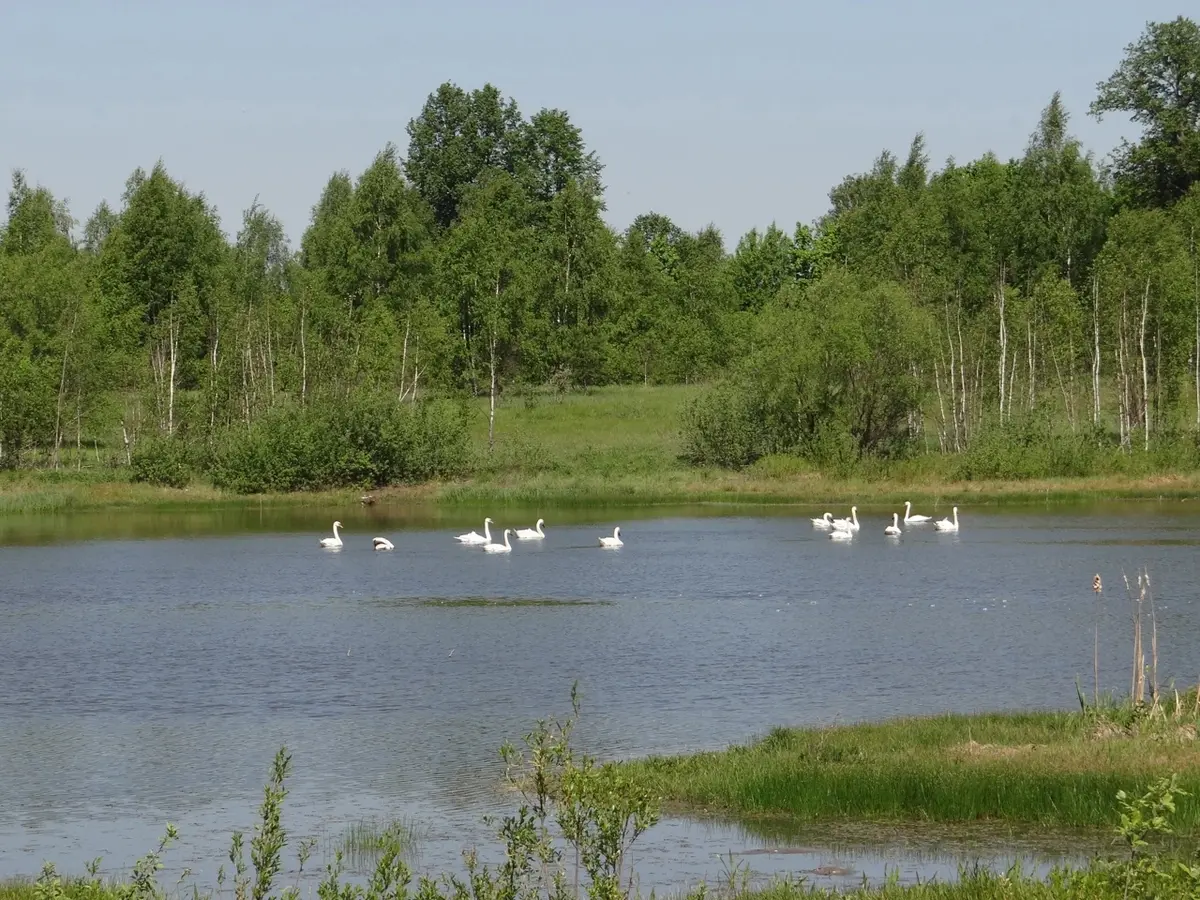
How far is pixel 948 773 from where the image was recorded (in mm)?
19109

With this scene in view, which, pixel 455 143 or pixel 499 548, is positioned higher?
pixel 455 143

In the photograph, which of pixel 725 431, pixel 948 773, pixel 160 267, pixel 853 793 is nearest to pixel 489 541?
pixel 725 431

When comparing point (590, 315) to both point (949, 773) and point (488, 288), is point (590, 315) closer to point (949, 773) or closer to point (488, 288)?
point (488, 288)

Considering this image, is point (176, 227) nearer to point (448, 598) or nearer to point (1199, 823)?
point (448, 598)

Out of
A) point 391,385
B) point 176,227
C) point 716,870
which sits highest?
point 176,227

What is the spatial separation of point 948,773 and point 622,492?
5594 centimetres

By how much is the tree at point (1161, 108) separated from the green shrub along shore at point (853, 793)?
90315mm

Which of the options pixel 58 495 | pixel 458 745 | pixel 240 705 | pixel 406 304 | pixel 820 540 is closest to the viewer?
pixel 458 745

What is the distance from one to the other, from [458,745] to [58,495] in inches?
2142

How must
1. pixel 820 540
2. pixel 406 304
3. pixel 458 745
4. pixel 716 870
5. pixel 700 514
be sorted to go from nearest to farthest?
pixel 716 870 < pixel 458 745 < pixel 820 540 < pixel 700 514 < pixel 406 304

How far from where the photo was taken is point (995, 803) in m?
18.4

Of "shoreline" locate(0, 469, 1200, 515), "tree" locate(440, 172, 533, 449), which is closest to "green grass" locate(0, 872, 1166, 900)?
"shoreline" locate(0, 469, 1200, 515)

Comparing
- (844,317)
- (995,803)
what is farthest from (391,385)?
(995,803)

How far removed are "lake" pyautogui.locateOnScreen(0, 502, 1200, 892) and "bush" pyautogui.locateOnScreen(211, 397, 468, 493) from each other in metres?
15.1
